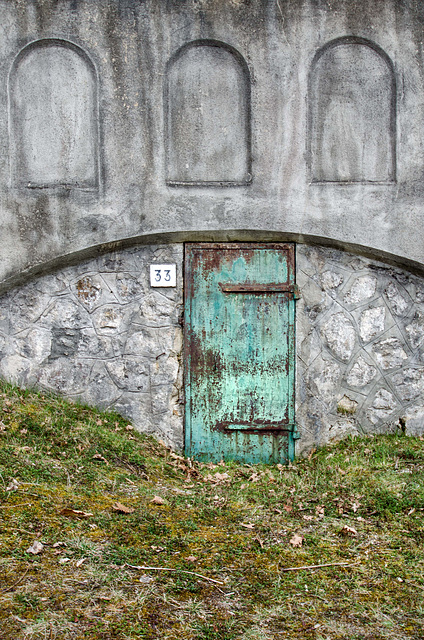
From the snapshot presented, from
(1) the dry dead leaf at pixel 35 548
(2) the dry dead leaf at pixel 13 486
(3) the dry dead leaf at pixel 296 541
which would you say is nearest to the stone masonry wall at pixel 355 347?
(3) the dry dead leaf at pixel 296 541

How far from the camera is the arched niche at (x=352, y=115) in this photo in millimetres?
6125

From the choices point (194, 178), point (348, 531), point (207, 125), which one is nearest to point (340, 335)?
point (194, 178)

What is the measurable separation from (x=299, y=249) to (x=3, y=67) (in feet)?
11.1

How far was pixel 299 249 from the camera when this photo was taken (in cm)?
623

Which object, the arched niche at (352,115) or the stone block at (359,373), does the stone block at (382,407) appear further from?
the arched niche at (352,115)

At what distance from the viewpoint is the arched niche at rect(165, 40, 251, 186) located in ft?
20.0

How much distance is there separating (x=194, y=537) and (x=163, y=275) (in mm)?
2723

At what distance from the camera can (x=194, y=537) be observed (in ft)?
14.1

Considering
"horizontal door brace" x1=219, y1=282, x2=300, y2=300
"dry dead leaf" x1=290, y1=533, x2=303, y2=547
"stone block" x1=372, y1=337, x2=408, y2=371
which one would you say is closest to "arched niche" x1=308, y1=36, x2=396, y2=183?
"horizontal door brace" x1=219, y1=282, x2=300, y2=300

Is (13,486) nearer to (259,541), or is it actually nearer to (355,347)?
(259,541)

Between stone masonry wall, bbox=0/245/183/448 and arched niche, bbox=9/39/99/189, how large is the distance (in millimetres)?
949

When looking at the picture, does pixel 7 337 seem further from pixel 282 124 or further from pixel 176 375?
pixel 282 124

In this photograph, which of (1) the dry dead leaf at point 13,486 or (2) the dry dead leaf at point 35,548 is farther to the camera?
(1) the dry dead leaf at point 13,486

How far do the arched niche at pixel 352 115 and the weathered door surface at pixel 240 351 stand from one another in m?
0.99
